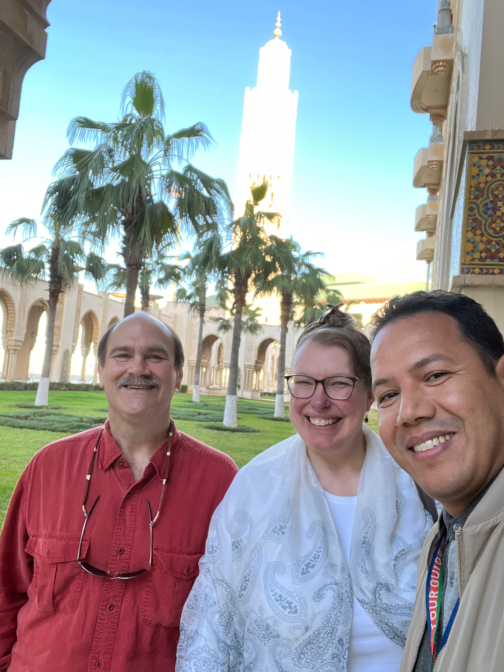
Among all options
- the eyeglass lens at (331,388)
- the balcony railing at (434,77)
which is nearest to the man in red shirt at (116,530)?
the eyeglass lens at (331,388)

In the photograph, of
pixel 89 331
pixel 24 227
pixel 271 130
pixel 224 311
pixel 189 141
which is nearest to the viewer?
pixel 189 141

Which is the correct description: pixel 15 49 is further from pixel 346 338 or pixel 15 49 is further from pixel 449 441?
pixel 449 441

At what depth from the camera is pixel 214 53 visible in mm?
14602

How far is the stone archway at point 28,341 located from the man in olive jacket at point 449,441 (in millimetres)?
24086

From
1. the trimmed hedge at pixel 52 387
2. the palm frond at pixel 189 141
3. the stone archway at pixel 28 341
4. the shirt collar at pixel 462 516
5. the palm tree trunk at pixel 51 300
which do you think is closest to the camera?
the shirt collar at pixel 462 516

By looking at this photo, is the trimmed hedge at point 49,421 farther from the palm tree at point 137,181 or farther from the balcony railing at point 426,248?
the balcony railing at point 426,248

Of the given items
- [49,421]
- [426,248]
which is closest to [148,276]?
[49,421]

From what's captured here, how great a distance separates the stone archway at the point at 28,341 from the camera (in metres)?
23.7

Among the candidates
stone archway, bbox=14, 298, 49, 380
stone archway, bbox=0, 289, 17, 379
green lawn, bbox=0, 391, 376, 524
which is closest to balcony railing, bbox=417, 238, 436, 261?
green lawn, bbox=0, 391, 376, 524

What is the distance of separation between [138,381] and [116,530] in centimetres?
48

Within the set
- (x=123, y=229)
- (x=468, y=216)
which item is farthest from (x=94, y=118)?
(x=468, y=216)

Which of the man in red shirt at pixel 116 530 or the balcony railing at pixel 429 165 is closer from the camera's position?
the man in red shirt at pixel 116 530

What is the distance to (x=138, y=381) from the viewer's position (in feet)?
6.23

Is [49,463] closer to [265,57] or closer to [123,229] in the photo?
[123,229]
